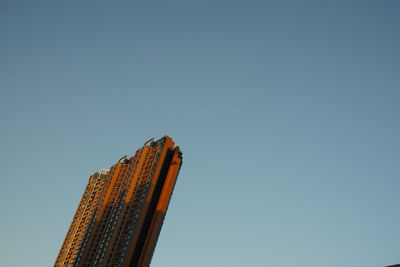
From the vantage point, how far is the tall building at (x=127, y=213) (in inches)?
3935

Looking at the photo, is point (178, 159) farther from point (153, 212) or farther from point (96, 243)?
point (96, 243)

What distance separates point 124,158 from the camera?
13438 cm

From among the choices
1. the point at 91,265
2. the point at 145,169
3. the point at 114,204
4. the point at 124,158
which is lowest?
the point at 91,265

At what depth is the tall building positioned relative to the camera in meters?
99.9

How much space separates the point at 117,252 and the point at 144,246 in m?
7.16

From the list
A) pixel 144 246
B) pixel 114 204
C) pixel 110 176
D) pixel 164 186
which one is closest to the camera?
pixel 144 246

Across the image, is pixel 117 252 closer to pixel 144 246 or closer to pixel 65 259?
pixel 144 246

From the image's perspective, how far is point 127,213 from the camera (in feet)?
351

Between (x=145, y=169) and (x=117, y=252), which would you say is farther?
(x=145, y=169)

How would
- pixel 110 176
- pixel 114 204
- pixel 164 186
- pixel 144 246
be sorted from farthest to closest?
pixel 110 176 → pixel 114 204 → pixel 164 186 → pixel 144 246

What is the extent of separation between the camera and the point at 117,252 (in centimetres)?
10006

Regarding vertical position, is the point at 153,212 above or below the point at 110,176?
below

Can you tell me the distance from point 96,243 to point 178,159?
34251mm

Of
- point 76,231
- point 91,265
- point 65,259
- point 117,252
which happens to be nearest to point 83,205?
point 76,231
